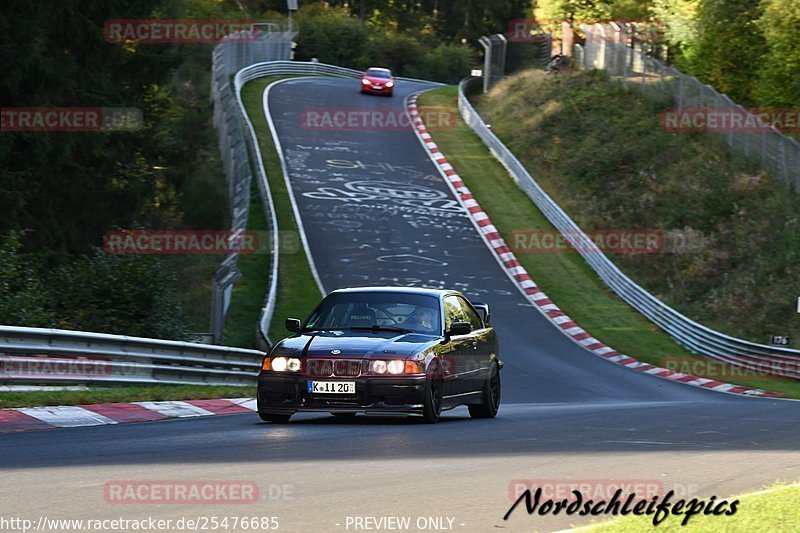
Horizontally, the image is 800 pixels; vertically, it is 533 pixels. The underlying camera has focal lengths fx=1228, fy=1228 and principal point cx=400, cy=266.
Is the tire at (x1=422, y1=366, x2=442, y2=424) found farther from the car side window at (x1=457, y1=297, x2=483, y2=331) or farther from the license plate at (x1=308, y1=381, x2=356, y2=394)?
the car side window at (x1=457, y1=297, x2=483, y2=331)

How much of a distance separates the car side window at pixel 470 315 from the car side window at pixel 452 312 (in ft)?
0.40

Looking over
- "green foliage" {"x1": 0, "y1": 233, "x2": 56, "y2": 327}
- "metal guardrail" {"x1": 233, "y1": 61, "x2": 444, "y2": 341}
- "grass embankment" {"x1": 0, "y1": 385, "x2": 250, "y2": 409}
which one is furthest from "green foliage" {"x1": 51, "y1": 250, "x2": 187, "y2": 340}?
Answer: "grass embankment" {"x1": 0, "y1": 385, "x2": 250, "y2": 409}

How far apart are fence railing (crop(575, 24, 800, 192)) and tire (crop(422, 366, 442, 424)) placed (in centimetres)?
2669

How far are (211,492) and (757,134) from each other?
34.7 meters

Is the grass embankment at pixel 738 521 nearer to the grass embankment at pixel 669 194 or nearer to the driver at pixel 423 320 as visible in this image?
the driver at pixel 423 320

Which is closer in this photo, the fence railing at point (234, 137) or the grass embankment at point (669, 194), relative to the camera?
the fence railing at point (234, 137)

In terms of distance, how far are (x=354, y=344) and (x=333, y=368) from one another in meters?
0.37

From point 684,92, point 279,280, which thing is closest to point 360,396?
point 279,280

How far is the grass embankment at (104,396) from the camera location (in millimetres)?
12602

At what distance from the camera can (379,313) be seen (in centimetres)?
1327

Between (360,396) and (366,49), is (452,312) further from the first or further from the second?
(366,49)

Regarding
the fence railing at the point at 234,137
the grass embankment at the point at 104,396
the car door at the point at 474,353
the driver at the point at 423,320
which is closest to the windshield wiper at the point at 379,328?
the driver at the point at 423,320

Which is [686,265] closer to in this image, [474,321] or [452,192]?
[452,192]

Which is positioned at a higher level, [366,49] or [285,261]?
[366,49]
